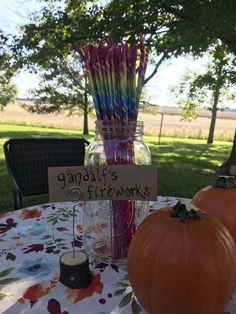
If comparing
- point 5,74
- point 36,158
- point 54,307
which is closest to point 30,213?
point 54,307

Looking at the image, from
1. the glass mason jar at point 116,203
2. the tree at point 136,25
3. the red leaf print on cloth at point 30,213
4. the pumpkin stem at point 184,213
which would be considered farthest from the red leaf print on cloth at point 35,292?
the tree at point 136,25

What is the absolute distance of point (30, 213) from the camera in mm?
1195

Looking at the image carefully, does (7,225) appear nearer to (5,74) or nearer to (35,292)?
(35,292)

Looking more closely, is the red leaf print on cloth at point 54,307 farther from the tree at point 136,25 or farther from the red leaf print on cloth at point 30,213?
the tree at point 136,25

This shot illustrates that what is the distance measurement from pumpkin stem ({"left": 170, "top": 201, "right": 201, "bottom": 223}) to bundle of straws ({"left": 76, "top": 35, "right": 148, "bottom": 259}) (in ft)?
0.58

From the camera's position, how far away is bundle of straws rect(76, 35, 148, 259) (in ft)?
2.49

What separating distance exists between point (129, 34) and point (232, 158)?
101 inches

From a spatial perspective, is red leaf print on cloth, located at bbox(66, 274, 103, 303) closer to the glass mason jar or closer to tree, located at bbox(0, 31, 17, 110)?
the glass mason jar

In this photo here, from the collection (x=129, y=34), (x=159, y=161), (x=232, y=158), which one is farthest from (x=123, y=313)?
(x=159, y=161)

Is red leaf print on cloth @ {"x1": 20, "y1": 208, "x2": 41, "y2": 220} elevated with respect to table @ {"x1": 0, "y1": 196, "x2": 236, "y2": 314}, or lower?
lower

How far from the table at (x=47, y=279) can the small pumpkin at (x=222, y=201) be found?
16 cm

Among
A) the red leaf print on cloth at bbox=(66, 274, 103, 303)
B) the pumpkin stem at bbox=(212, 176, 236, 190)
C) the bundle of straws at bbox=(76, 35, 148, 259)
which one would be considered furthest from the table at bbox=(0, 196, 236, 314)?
the pumpkin stem at bbox=(212, 176, 236, 190)

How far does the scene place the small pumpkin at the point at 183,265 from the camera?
60cm

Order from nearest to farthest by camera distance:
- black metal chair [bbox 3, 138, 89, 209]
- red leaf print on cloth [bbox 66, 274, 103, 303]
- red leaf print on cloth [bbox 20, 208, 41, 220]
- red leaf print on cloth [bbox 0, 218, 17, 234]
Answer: red leaf print on cloth [bbox 66, 274, 103, 303], red leaf print on cloth [bbox 0, 218, 17, 234], red leaf print on cloth [bbox 20, 208, 41, 220], black metal chair [bbox 3, 138, 89, 209]
